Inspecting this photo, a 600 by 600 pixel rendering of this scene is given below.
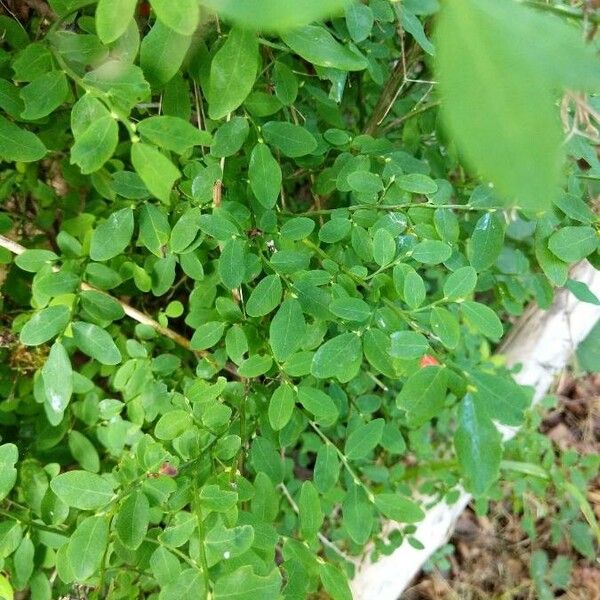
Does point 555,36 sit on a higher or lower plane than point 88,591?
higher

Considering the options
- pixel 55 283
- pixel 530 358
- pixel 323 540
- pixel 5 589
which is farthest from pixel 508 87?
pixel 530 358

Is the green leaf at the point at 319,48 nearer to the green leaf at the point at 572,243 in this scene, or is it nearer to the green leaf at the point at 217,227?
the green leaf at the point at 217,227

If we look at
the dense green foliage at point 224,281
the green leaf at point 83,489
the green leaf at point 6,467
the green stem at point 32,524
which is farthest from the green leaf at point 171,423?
the green stem at point 32,524

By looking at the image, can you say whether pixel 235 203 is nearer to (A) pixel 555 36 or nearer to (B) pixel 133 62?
(B) pixel 133 62

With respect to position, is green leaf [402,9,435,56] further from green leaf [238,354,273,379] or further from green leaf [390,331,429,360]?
green leaf [238,354,273,379]

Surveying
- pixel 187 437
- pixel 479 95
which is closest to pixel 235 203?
pixel 187 437

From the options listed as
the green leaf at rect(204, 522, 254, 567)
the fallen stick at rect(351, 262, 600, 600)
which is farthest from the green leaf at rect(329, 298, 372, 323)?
the fallen stick at rect(351, 262, 600, 600)
